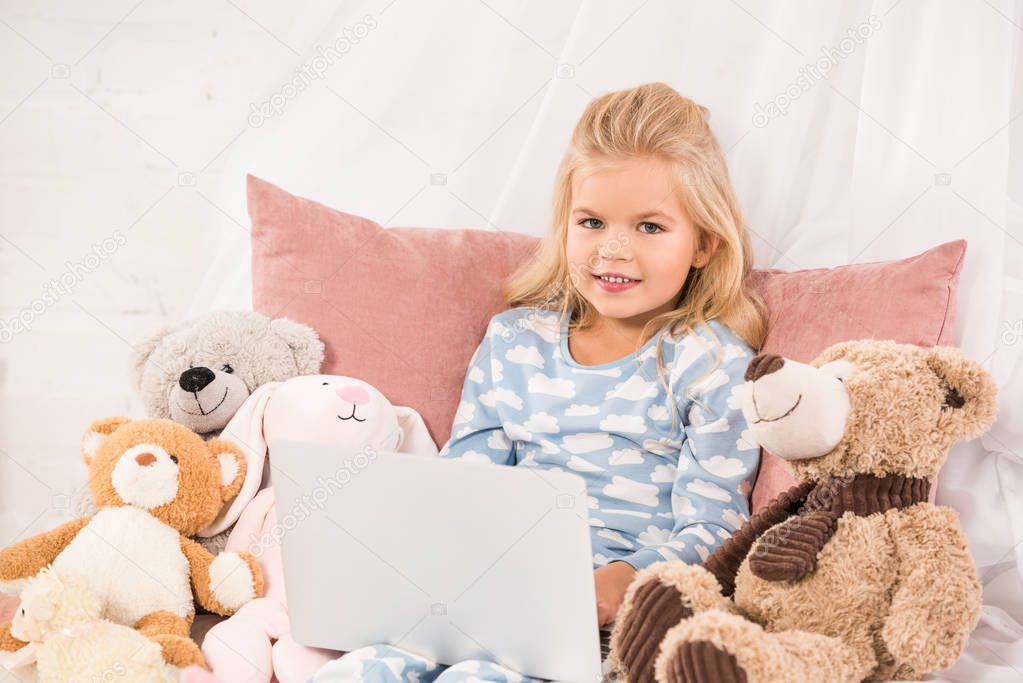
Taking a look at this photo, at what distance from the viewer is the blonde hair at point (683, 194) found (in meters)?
1.38

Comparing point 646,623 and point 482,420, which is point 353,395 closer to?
point 482,420

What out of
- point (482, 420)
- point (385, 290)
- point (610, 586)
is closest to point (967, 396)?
point (610, 586)

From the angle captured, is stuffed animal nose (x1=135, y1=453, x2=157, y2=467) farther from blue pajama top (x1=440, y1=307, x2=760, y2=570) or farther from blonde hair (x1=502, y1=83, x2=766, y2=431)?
blonde hair (x1=502, y1=83, x2=766, y2=431)

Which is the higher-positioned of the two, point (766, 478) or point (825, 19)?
point (825, 19)

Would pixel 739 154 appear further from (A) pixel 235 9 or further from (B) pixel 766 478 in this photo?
(A) pixel 235 9

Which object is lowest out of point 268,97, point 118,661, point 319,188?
point 118,661

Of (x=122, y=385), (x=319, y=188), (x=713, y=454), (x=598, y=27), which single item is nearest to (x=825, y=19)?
(x=598, y=27)

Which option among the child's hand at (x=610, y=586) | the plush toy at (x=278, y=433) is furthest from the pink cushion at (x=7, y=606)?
the child's hand at (x=610, y=586)

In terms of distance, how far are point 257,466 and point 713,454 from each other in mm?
616

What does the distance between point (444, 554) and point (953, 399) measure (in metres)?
0.53

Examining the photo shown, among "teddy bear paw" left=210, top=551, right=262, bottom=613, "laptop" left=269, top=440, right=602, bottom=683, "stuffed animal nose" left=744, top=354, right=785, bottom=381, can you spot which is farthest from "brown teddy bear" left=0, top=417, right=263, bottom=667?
"stuffed animal nose" left=744, top=354, right=785, bottom=381

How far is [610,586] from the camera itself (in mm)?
1136

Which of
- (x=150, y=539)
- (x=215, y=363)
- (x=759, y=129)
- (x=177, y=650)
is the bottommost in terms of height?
(x=177, y=650)

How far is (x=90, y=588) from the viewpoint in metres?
1.12
